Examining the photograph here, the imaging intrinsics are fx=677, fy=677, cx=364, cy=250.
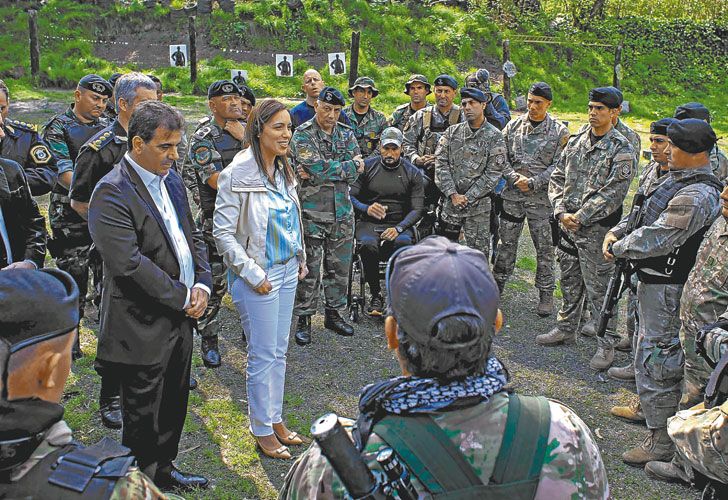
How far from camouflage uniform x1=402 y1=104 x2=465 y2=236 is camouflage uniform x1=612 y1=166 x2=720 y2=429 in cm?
309

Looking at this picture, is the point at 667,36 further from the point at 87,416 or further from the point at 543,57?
the point at 87,416

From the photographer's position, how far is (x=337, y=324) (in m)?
6.54

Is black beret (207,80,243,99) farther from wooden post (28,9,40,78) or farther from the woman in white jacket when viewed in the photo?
wooden post (28,9,40,78)

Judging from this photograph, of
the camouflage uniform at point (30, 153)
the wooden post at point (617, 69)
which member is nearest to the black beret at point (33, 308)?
the camouflage uniform at point (30, 153)

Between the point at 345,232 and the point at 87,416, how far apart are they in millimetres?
2743

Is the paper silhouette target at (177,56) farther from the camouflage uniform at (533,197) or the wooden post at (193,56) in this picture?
the camouflage uniform at (533,197)

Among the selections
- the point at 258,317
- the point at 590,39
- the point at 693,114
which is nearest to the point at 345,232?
the point at 258,317

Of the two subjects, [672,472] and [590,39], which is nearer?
[672,472]

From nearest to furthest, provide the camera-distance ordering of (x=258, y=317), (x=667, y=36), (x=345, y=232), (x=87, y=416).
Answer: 1. (x=258, y=317)
2. (x=87, y=416)
3. (x=345, y=232)
4. (x=667, y=36)

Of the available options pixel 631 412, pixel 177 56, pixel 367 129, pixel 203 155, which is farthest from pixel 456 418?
pixel 177 56

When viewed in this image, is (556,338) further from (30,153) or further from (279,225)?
(30,153)

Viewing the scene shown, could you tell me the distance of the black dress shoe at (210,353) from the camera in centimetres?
567

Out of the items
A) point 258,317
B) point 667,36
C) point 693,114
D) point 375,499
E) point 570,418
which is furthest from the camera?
point 667,36

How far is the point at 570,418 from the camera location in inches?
70.2
